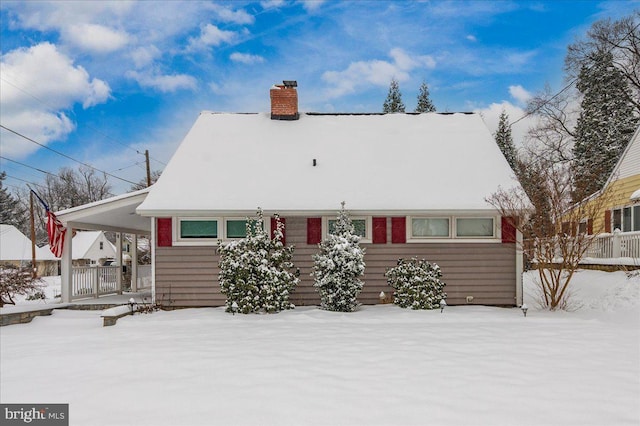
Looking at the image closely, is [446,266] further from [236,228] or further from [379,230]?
[236,228]

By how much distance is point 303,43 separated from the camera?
59.6ft

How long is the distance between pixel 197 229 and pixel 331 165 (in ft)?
13.3

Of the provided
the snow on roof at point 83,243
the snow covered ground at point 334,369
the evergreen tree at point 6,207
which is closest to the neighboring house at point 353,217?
the snow covered ground at point 334,369

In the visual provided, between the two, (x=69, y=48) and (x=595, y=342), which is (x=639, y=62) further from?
(x=69, y=48)

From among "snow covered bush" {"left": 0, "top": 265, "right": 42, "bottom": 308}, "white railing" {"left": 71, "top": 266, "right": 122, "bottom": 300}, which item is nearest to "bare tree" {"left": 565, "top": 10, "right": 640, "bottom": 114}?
"white railing" {"left": 71, "top": 266, "right": 122, "bottom": 300}

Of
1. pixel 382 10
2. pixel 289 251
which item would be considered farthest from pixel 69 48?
pixel 289 251

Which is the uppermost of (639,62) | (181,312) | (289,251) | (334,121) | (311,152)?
(639,62)

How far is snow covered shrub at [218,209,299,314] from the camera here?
9781 mm

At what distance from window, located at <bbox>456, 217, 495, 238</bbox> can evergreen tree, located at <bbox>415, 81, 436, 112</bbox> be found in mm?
25969

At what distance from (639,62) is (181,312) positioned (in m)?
25.6

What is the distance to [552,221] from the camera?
32.2 feet

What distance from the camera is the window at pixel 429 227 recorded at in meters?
11.0

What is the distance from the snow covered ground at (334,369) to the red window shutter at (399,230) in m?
2.17

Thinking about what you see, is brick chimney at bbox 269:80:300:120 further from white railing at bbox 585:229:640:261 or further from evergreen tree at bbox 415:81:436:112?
evergreen tree at bbox 415:81:436:112
